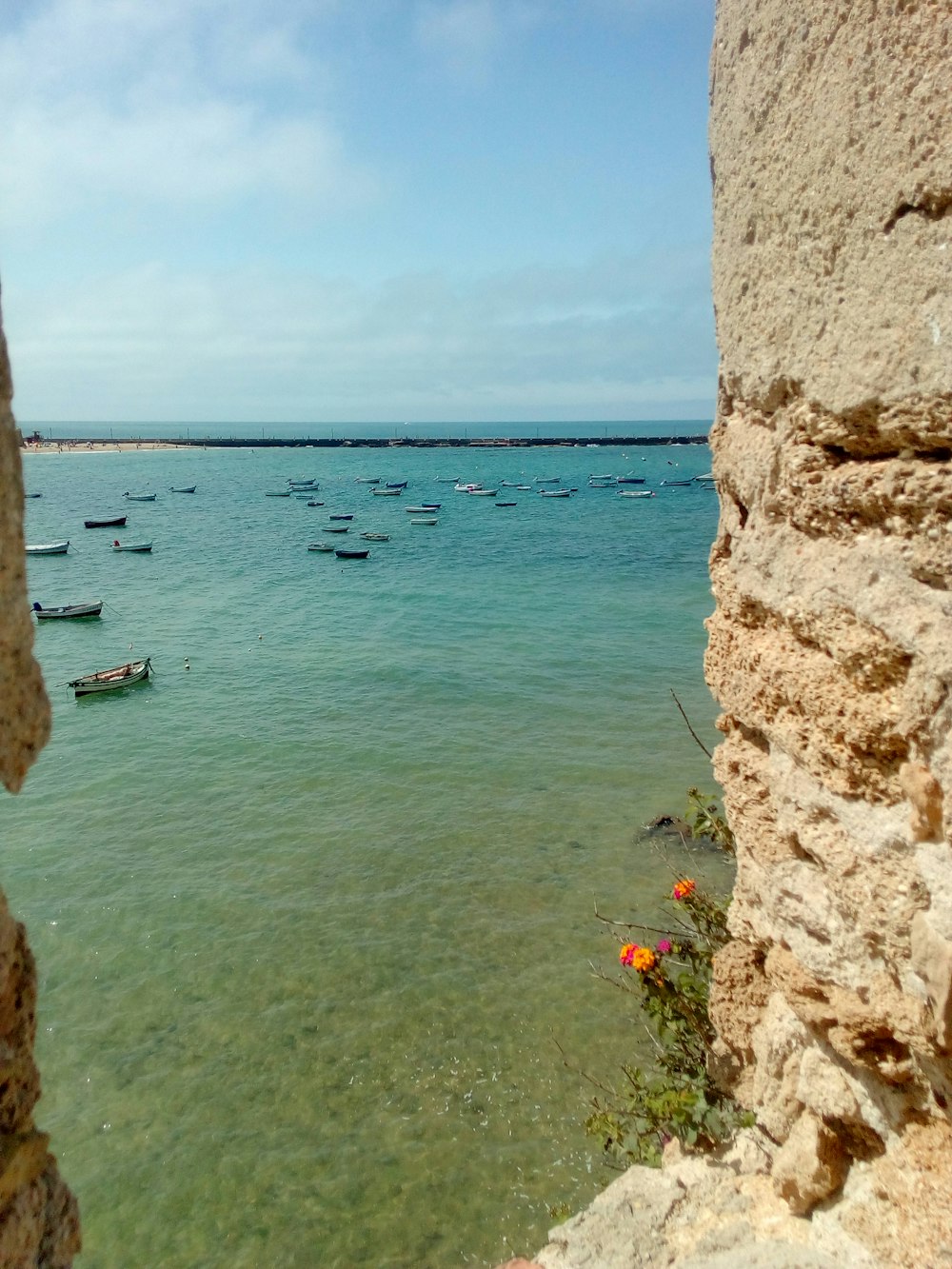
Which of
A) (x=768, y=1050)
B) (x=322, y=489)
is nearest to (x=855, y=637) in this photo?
(x=768, y=1050)

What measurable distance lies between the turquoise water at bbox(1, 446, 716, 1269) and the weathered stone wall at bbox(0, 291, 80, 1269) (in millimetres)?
4866

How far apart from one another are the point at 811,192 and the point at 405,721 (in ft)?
52.2

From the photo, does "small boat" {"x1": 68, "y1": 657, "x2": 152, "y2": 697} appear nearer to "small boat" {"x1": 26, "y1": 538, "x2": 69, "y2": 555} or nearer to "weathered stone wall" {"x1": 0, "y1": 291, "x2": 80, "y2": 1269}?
"weathered stone wall" {"x1": 0, "y1": 291, "x2": 80, "y2": 1269}

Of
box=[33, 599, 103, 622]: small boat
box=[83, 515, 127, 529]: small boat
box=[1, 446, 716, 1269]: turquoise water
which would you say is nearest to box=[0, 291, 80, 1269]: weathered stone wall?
box=[1, 446, 716, 1269]: turquoise water

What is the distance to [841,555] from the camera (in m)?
2.88

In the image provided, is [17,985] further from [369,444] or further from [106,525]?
[369,444]

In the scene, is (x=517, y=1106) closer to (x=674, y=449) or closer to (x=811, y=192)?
(x=811, y=192)

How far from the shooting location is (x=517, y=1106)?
25.1ft

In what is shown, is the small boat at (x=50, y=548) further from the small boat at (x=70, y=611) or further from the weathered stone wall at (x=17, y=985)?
the weathered stone wall at (x=17, y=985)

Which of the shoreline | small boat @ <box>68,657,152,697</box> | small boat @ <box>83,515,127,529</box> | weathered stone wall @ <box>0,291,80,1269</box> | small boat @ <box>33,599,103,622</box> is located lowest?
small boat @ <box>68,657,152,697</box>

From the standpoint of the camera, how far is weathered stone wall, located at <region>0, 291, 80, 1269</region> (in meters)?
2.40

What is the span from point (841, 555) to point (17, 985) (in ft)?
9.56

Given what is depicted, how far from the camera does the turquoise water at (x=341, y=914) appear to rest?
701cm

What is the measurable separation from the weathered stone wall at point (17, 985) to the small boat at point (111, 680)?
1947 cm
